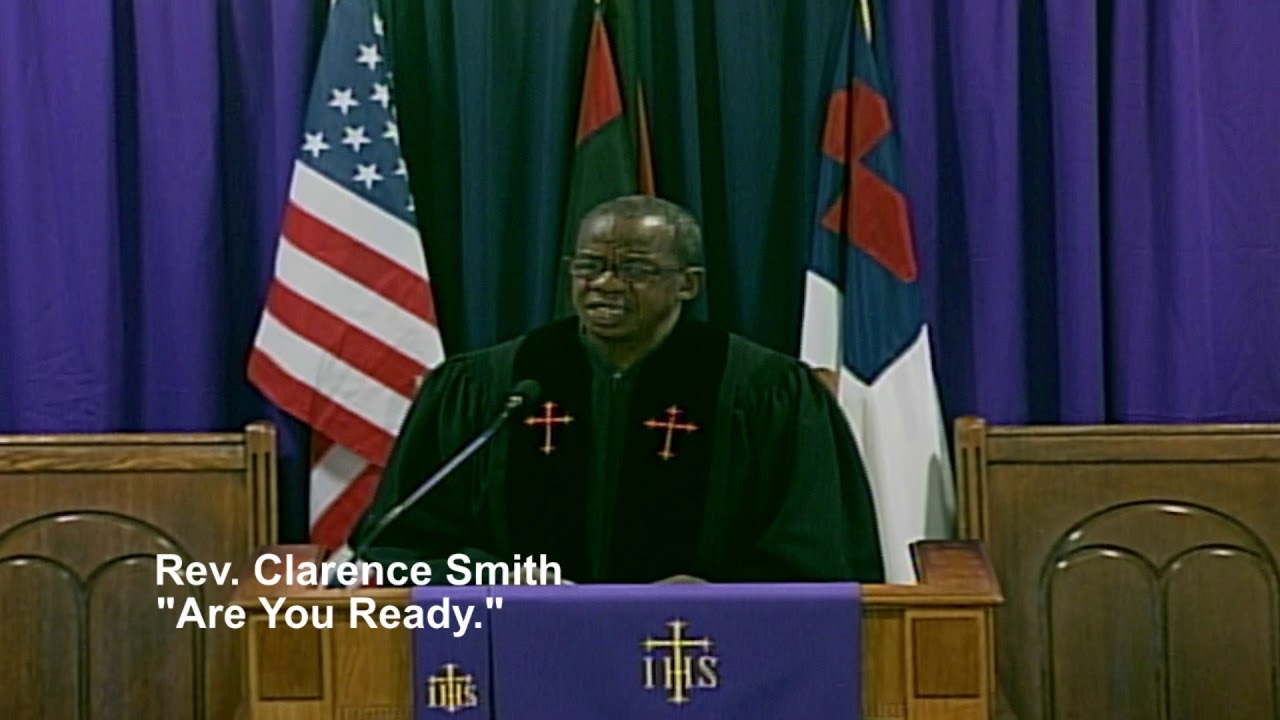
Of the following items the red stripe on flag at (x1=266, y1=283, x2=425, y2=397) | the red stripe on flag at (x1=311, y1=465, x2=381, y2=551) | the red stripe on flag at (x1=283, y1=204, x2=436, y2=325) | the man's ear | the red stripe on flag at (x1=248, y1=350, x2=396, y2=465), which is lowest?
the red stripe on flag at (x1=311, y1=465, x2=381, y2=551)

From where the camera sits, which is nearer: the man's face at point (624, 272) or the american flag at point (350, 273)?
the man's face at point (624, 272)

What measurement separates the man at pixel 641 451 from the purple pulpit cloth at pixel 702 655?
2.44ft

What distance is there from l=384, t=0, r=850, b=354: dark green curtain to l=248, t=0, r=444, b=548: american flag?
0.36 feet

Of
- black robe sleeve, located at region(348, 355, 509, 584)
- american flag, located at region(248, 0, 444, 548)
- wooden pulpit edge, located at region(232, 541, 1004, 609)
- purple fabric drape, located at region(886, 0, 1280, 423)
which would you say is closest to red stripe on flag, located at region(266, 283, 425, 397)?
american flag, located at region(248, 0, 444, 548)

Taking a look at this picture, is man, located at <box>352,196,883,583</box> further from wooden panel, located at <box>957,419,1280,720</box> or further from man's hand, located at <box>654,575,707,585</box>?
wooden panel, located at <box>957,419,1280,720</box>

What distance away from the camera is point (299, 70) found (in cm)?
450

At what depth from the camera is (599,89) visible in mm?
4438

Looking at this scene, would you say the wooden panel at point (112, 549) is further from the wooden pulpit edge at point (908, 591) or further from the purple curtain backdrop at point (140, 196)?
the wooden pulpit edge at point (908, 591)

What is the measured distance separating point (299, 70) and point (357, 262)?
0.45 m

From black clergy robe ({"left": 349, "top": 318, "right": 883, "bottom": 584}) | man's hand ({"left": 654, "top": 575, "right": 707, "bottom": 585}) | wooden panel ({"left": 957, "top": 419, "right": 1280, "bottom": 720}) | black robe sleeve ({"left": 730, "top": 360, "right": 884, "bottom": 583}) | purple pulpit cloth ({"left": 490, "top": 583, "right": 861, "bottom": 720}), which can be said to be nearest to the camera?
purple pulpit cloth ({"left": 490, "top": 583, "right": 861, "bottom": 720})

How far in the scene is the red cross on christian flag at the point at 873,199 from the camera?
4.42 m

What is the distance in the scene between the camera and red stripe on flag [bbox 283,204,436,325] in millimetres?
4434

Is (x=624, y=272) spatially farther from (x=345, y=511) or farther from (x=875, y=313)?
(x=345, y=511)

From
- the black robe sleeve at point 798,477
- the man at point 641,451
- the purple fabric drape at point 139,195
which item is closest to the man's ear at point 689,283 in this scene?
the man at point 641,451
